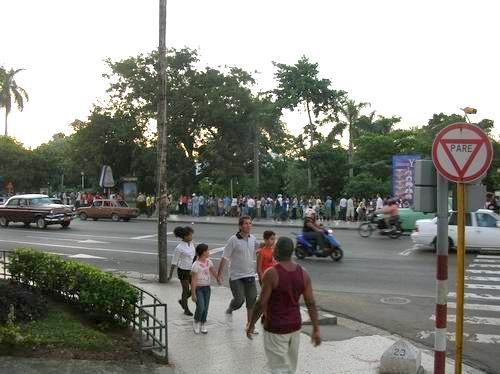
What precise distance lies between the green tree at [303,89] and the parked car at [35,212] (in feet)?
57.4

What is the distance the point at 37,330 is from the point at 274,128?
1497 inches

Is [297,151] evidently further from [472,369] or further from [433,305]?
[472,369]

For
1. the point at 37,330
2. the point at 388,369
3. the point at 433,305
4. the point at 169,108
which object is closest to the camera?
the point at 388,369

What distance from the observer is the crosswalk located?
8.95m

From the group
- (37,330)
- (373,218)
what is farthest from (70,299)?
(373,218)

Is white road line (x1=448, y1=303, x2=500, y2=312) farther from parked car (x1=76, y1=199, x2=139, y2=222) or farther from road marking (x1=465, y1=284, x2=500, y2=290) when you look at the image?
parked car (x1=76, y1=199, x2=139, y2=222)

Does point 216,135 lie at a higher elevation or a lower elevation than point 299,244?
higher

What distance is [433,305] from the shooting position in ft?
36.7

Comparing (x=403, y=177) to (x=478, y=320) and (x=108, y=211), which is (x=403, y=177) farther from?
(x=478, y=320)

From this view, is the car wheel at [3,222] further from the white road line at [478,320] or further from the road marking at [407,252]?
the white road line at [478,320]

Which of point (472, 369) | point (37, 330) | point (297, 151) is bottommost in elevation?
point (472, 369)

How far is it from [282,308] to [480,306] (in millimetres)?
7294

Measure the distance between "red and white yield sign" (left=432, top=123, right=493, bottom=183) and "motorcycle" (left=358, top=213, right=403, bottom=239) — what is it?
17.4 metres

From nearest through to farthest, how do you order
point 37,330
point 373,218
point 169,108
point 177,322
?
point 37,330
point 177,322
point 373,218
point 169,108
